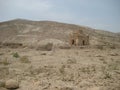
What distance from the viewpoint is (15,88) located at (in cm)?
784

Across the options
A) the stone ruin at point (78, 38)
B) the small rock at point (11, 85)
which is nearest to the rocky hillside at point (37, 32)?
the stone ruin at point (78, 38)

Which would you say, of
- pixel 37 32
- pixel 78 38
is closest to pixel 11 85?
pixel 78 38

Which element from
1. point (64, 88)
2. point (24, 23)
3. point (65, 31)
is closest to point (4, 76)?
point (64, 88)

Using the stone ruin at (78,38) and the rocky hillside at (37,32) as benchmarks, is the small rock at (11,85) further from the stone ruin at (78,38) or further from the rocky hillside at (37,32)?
the rocky hillside at (37,32)

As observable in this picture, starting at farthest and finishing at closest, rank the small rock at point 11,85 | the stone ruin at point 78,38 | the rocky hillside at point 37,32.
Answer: the rocky hillside at point 37,32 < the stone ruin at point 78,38 < the small rock at point 11,85

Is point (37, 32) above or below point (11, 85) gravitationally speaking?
above

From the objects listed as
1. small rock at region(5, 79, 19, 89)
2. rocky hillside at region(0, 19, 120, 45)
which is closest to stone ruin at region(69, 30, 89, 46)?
rocky hillside at region(0, 19, 120, 45)

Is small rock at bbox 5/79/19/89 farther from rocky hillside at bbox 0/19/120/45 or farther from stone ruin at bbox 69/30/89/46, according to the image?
rocky hillside at bbox 0/19/120/45

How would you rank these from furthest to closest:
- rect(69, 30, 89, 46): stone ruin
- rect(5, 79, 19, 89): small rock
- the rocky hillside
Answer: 1. the rocky hillside
2. rect(69, 30, 89, 46): stone ruin
3. rect(5, 79, 19, 89): small rock

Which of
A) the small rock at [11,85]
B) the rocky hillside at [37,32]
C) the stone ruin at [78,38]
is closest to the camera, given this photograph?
the small rock at [11,85]

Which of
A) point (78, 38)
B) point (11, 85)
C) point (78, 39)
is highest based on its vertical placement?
point (78, 38)

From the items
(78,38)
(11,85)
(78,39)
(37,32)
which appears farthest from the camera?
(37,32)

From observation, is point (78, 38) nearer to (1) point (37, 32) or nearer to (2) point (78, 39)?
(2) point (78, 39)

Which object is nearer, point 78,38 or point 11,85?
point 11,85
